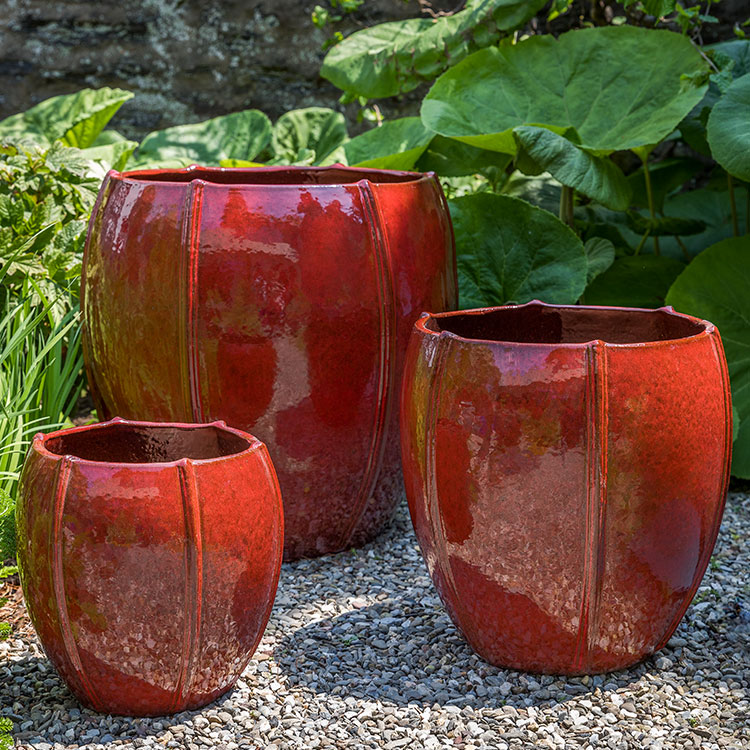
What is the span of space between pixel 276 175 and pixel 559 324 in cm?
79

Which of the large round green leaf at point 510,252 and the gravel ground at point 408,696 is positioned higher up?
the large round green leaf at point 510,252

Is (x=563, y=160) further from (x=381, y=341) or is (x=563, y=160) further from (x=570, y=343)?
(x=570, y=343)

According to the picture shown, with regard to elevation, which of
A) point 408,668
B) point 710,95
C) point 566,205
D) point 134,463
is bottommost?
point 408,668

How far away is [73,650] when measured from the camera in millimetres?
1262

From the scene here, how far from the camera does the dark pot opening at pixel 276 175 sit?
1.97 meters

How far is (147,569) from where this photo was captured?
1224mm

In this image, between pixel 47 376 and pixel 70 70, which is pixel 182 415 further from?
pixel 70 70

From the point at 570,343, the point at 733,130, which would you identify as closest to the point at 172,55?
the point at 733,130

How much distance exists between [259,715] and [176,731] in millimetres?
115

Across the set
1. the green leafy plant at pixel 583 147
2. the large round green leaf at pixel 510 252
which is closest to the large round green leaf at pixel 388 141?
the green leafy plant at pixel 583 147

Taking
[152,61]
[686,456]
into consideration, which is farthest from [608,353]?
[152,61]

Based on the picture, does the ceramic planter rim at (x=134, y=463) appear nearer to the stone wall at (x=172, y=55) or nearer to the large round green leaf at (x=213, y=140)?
the large round green leaf at (x=213, y=140)

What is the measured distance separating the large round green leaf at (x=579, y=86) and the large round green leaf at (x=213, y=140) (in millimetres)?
895

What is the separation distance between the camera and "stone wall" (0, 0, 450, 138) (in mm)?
3592
